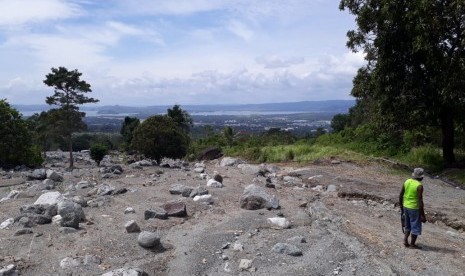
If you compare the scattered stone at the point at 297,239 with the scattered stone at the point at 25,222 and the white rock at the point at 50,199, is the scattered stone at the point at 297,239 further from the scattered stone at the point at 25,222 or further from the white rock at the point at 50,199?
the white rock at the point at 50,199

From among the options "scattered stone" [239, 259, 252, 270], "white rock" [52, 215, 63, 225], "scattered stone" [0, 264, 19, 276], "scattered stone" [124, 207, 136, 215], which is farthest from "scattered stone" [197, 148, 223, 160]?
"scattered stone" [0, 264, 19, 276]

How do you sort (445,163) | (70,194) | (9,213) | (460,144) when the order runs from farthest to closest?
(460,144) < (445,163) < (70,194) < (9,213)

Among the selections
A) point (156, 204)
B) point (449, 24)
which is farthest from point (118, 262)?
point (449, 24)

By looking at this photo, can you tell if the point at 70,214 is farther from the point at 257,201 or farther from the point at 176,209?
the point at 257,201

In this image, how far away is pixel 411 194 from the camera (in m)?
9.36

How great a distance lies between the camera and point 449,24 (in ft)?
58.7

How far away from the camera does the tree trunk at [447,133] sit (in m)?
19.5

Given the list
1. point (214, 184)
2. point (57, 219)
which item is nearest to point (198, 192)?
point (214, 184)

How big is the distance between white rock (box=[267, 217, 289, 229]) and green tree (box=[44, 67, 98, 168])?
33435mm

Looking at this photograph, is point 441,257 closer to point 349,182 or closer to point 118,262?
point 118,262

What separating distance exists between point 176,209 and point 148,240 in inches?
97.0

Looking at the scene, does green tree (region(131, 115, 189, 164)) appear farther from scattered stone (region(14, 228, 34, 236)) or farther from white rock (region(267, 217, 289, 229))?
white rock (region(267, 217, 289, 229))

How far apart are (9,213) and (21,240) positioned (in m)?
3.46

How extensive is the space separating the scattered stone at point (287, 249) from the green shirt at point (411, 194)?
7.94 feet
